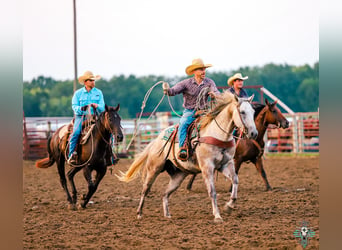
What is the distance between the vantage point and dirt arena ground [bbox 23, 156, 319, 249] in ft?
15.9

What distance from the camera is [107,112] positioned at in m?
7.02

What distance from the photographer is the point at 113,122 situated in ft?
22.5

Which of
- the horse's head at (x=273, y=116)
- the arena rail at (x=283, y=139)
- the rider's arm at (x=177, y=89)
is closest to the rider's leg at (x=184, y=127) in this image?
the rider's arm at (x=177, y=89)

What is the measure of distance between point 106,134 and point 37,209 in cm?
163

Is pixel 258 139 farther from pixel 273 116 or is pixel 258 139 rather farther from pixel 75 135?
pixel 75 135

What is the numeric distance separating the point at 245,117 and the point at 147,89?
23569mm

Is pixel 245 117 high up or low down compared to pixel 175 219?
→ up

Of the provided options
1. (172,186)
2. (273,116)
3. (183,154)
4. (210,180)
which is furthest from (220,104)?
(273,116)

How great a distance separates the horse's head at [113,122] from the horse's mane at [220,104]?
1279 mm

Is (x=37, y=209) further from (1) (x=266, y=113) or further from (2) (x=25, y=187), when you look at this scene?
(1) (x=266, y=113)

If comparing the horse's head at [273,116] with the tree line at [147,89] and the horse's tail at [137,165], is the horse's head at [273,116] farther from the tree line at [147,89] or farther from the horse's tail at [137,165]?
the tree line at [147,89]

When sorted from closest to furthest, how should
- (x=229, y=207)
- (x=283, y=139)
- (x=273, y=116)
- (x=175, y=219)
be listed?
(x=229, y=207), (x=175, y=219), (x=273, y=116), (x=283, y=139)
